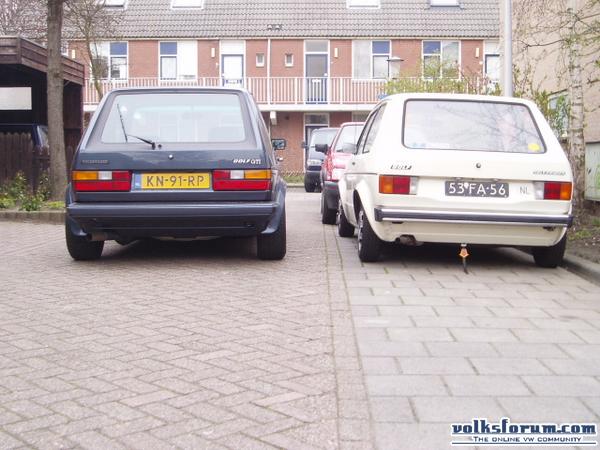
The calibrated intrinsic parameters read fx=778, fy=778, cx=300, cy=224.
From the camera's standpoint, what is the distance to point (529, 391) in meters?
3.79

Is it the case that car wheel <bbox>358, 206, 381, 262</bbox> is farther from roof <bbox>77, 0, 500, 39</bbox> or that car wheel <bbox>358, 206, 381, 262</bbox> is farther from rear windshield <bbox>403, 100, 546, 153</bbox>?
roof <bbox>77, 0, 500, 39</bbox>

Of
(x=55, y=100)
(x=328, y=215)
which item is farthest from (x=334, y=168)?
(x=55, y=100)

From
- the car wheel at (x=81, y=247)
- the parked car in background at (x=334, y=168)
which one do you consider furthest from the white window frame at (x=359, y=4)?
the car wheel at (x=81, y=247)

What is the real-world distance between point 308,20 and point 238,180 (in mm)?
30653

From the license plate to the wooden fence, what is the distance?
1005 centimetres

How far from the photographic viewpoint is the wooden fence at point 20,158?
14742 mm

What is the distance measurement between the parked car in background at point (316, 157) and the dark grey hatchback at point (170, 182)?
12538 millimetres

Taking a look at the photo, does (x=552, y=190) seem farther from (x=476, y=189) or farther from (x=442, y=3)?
(x=442, y=3)

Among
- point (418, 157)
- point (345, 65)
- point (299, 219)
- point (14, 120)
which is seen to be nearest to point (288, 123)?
point (345, 65)

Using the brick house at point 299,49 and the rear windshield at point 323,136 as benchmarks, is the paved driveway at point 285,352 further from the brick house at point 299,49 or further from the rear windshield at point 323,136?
the brick house at point 299,49

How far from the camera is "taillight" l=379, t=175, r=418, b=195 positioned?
23.0ft

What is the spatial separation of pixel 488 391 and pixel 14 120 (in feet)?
56.1

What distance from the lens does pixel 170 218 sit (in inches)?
278

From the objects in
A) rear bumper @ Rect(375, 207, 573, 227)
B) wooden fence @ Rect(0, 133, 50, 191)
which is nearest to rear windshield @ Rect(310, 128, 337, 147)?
wooden fence @ Rect(0, 133, 50, 191)
